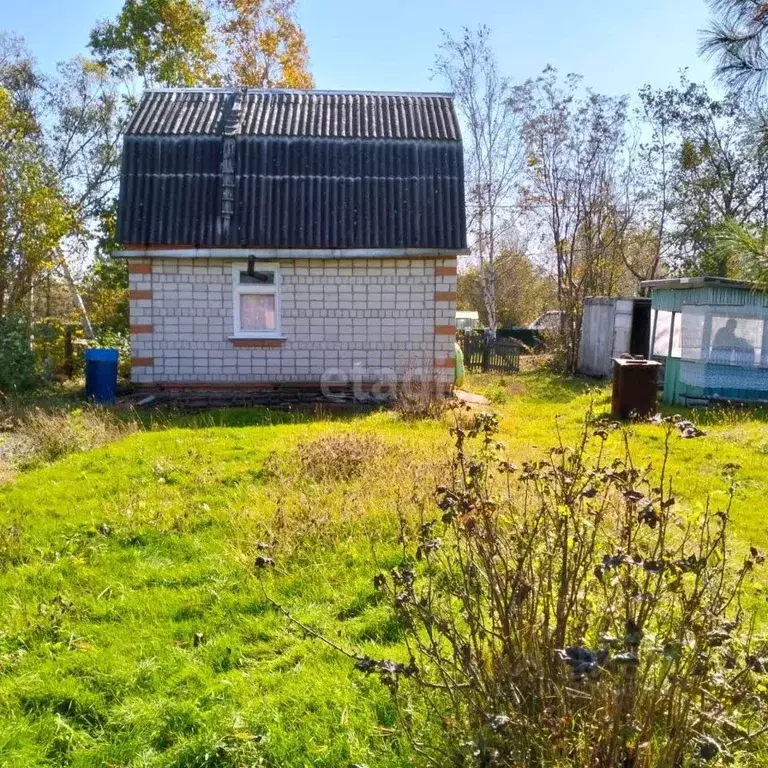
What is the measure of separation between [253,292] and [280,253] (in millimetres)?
1010

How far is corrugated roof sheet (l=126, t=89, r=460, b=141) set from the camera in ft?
45.0

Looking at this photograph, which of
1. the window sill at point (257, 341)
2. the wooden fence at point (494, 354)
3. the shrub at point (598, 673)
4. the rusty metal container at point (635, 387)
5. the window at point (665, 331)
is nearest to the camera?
the shrub at point (598, 673)

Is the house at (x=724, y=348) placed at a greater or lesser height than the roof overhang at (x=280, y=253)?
lesser

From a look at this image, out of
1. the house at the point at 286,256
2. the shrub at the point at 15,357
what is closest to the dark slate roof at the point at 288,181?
the house at the point at 286,256

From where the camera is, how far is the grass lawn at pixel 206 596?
309cm

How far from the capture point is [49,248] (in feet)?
50.9

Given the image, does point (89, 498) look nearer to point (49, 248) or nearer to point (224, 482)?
point (224, 482)

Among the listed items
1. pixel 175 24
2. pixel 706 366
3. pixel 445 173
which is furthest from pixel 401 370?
pixel 175 24

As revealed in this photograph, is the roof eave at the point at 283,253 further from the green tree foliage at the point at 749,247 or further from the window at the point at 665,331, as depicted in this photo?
the window at the point at 665,331

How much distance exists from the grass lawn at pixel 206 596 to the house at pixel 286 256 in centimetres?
474

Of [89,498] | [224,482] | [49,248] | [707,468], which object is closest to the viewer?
[89,498]

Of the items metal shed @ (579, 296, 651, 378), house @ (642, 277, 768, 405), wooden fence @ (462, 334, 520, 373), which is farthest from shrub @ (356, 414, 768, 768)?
wooden fence @ (462, 334, 520, 373)

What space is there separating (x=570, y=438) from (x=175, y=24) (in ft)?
71.6

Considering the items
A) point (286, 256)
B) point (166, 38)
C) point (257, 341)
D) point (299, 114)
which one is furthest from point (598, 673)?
point (166, 38)
